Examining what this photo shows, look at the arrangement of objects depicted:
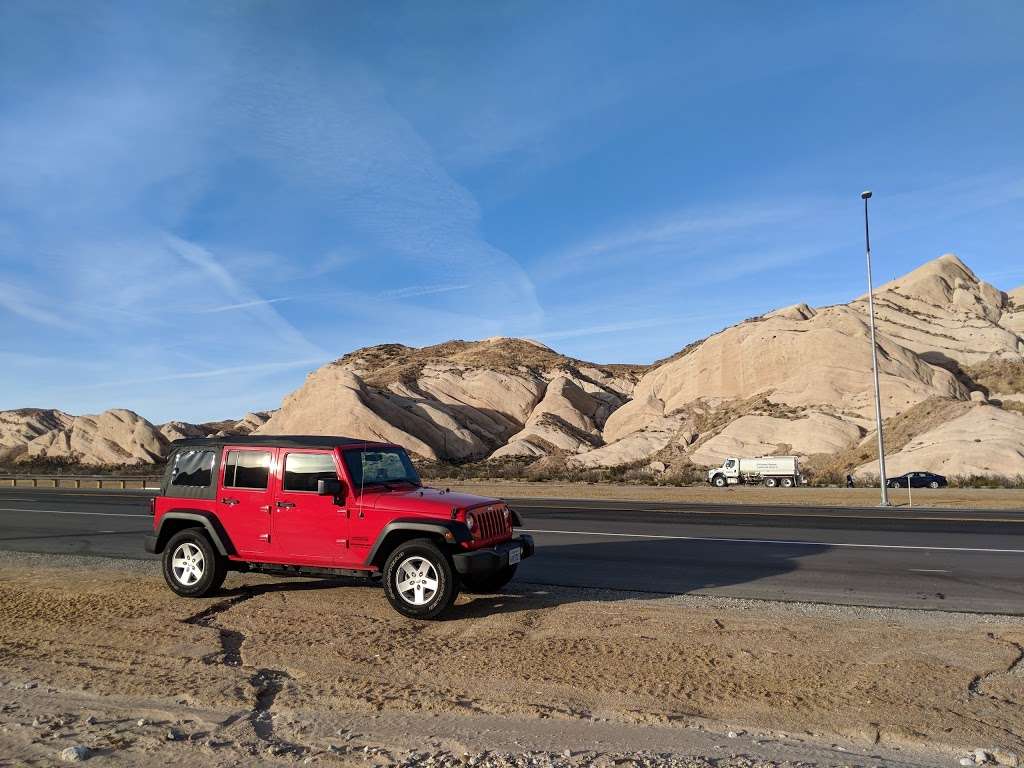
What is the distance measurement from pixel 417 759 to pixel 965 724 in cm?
376

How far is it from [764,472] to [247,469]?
123ft

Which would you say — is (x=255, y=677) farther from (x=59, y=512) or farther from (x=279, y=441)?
(x=59, y=512)

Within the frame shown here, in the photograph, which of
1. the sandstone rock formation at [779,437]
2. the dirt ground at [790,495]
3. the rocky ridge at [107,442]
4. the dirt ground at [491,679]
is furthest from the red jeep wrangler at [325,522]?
the rocky ridge at [107,442]

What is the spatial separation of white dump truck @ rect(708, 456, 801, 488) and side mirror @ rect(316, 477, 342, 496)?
3663 cm

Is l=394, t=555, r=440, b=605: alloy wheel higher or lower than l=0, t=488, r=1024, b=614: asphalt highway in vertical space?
higher

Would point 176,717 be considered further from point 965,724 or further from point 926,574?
point 926,574

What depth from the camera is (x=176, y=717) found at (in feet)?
17.7

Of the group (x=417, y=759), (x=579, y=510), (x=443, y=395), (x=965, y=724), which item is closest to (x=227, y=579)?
(x=417, y=759)

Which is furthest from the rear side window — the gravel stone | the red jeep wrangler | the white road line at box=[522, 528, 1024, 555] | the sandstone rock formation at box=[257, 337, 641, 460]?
the sandstone rock formation at box=[257, 337, 641, 460]

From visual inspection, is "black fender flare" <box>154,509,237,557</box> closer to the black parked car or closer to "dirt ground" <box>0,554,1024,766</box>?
"dirt ground" <box>0,554,1024,766</box>

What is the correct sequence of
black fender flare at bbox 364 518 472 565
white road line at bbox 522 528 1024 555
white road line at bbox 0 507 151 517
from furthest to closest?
1. white road line at bbox 0 507 151 517
2. white road line at bbox 522 528 1024 555
3. black fender flare at bbox 364 518 472 565

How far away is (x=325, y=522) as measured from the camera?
9.01 meters

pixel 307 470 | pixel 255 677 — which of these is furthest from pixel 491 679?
pixel 307 470

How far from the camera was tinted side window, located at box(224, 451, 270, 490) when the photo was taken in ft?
31.2
